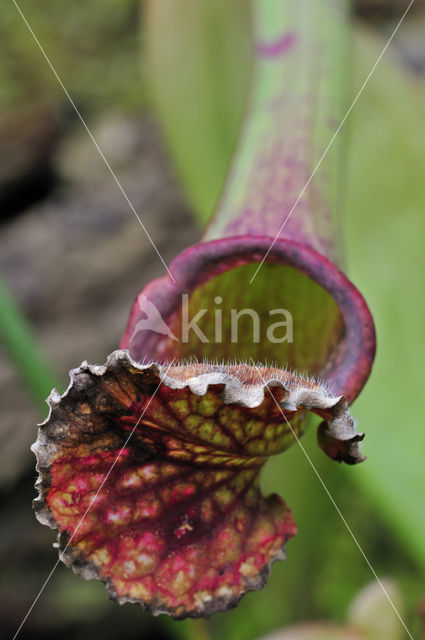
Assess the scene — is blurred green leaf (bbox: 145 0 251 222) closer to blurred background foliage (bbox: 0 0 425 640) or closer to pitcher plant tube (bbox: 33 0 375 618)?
blurred background foliage (bbox: 0 0 425 640)

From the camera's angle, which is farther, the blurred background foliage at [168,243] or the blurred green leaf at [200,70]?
the blurred green leaf at [200,70]

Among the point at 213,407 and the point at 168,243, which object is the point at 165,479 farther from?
the point at 168,243

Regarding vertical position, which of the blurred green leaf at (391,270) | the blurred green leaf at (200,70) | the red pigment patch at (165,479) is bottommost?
the red pigment patch at (165,479)

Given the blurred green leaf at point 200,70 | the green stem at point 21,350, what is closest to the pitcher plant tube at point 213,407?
the green stem at point 21,350

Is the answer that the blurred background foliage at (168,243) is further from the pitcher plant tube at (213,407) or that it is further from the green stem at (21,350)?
the pitcher plant tube at (213,407)

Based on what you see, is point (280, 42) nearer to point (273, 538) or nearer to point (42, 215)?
point (273, 538)

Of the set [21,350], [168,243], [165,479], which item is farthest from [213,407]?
[168,243]
